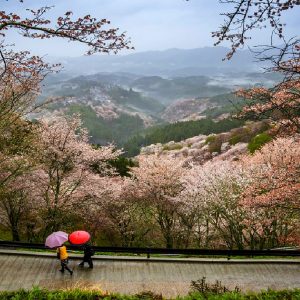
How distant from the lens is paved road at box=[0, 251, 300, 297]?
14.6m

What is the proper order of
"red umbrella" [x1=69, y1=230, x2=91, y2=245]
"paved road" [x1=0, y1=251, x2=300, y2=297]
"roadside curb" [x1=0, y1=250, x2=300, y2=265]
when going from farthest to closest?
"roadside curb" [x1=0, y1=250, x2=300, y2=265] < "red umbrella" [x1=69, y1=230, x2=91, y2=245] < "paved road" [x1=0, y1=251, x2=300, y2=297]

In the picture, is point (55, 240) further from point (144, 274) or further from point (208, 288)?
point (208, 288)

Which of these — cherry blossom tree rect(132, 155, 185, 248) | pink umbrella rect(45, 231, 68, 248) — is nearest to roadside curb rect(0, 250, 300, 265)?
pink umbrella rect(45, 231, 68, 248)

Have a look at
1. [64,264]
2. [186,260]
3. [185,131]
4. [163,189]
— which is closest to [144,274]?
[186,260]

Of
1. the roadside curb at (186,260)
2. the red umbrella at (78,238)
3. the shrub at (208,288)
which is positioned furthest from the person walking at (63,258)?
the shrub at (208,288)

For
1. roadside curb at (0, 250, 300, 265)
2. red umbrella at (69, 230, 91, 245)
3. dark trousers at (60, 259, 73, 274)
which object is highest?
red umbrella at (69, 230, 91, 245)

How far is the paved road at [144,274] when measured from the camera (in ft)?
47.9

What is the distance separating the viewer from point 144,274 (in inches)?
615

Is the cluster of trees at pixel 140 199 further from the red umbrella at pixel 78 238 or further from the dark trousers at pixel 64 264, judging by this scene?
the dark trousers at pixel 64 264

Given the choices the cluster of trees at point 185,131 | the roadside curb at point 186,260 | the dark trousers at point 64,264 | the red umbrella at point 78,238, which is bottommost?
the cluster of trees at point 185,131

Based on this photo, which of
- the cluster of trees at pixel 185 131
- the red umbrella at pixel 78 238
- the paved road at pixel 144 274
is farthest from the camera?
the cluster of trees at pixel 185 131

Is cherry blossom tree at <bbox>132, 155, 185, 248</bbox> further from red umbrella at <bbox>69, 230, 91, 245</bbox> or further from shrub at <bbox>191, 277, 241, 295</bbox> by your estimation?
shrub at <bbox>191, 277, 241, 295</bbox>

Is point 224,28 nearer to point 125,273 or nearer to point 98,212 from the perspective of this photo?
point 125,273

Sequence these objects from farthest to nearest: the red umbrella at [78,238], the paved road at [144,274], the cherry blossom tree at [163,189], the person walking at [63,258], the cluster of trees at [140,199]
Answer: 1. the cherry blossom tree at [163,189]
2. the cluster of trees at [140,199]
3. the red umbrella at [78,238]
4. the person walking at [63,258]
5. the paved road at [144,274]
